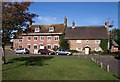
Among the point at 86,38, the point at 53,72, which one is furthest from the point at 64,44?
the point at 53,72

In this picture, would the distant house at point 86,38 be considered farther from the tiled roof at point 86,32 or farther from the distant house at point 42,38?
the distant house at point 42,38

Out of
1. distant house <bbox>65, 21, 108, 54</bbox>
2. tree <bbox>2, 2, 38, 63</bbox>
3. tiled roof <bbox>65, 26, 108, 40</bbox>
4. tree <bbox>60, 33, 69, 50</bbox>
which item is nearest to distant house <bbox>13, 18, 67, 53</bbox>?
tree <bbox>60, 33, 69, 50</bbox>

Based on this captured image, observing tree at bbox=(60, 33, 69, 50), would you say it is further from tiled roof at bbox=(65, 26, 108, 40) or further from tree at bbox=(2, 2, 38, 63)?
tree at bbox=(2, 2, 38, 63)

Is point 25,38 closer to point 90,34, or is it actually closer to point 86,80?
point 90,34

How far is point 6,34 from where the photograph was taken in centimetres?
2700

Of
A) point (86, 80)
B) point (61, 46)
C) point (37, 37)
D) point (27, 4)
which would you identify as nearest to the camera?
point (86, 80)

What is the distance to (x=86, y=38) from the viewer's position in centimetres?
6712

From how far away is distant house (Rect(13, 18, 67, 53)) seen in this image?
224 feet

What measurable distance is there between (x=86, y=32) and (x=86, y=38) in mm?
3113

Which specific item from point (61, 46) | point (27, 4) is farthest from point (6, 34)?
point (61, 46)

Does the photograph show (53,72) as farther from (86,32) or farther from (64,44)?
(86,32)

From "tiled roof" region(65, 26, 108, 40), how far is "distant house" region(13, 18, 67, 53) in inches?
109

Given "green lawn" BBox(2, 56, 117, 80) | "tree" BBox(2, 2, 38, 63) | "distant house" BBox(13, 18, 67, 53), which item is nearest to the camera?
"green lawn" BBox(2, 56, 117, 80)

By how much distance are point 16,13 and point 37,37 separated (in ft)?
145
